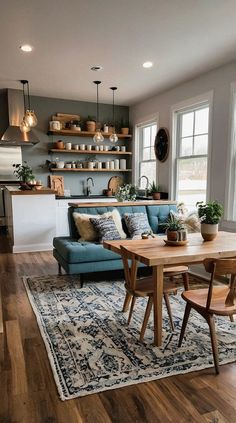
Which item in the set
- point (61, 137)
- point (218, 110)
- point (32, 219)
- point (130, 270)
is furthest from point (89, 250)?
point (61, 137)

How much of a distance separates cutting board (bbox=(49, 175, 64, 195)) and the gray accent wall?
10 centimetres

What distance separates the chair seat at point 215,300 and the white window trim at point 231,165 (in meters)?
2.07

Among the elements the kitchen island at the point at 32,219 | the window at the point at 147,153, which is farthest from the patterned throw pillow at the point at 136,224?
the window at the point at 147,153

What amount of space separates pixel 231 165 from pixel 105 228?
1.94m

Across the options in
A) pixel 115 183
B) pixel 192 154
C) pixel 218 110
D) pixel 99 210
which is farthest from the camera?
pixel 115 183

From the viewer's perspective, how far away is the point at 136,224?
4211mm

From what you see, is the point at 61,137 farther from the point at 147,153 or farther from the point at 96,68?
the point at 96,68

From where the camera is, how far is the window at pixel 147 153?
6.53m

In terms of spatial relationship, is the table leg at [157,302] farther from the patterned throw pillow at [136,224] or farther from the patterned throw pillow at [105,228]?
the patterned throw pillow at [136,224]

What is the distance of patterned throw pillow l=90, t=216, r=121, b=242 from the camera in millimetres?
3895

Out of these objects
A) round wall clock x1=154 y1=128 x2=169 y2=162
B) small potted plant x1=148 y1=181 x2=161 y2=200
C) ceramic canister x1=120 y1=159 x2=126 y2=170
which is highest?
round wall clock x1=154 y1=128 x2=169 y2=162

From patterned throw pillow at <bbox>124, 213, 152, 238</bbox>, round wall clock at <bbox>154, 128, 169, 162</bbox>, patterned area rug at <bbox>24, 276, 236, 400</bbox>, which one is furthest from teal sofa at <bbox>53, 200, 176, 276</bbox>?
round wall clock at <bbox>154, 128, 169, 162</bbox>

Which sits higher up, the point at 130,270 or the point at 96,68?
the point at 96,68

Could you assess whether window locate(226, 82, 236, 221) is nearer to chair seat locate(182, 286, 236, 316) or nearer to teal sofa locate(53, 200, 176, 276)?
teal sofa locate(53, 200, 176, 276)
